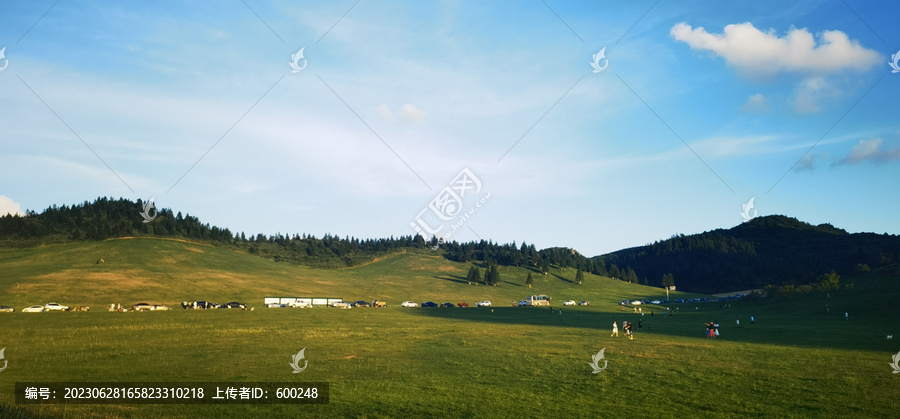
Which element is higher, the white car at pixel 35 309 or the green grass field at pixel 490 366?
the green grass field at pixel 490 366

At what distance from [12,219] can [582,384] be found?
186 m

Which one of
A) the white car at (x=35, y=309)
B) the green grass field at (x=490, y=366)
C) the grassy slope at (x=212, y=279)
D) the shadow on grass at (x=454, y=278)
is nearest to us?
the green grass field at (x=490, y=366)

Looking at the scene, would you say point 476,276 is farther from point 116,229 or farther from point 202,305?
point 116,229

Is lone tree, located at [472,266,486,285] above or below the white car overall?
above

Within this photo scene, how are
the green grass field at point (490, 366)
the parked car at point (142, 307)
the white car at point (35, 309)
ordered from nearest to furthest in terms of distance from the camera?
the green grass field at point (490, 366), the white car at point (35, 309), the parked car at point (142, 307)

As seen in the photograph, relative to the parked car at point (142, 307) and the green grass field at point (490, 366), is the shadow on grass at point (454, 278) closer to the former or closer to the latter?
the parked car at point (142, 307)

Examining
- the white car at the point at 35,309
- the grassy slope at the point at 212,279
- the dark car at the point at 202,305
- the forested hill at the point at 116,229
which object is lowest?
the white car at the point at 35,309

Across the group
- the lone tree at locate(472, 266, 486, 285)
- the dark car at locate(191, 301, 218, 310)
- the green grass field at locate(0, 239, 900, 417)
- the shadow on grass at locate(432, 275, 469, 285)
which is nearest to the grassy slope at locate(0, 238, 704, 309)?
the shadow on grass at locate(432, 275, 469, 285)

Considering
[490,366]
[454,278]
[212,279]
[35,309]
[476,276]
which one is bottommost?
[35,309]

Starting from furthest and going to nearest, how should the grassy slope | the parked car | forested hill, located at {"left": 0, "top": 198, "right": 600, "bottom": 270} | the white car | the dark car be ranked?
1. forested hill, located at {"left": 0, "top": 198, "right": 600, "bottom": 270}
2. the grassy slope
3. the dark car
4. the parked car
5. the white car

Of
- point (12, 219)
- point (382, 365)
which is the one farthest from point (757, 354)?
point (12, 219)

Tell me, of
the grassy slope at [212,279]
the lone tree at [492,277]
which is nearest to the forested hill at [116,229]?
the grassy slope at [212,279]

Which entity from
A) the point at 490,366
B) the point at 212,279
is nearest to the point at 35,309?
the point at 212,279

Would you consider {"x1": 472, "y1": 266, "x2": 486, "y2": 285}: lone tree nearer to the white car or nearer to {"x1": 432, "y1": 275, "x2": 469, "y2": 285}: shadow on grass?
{"x1": 432, "y1": 275, "x2": 469, "y2": 285}: shadow on grass
